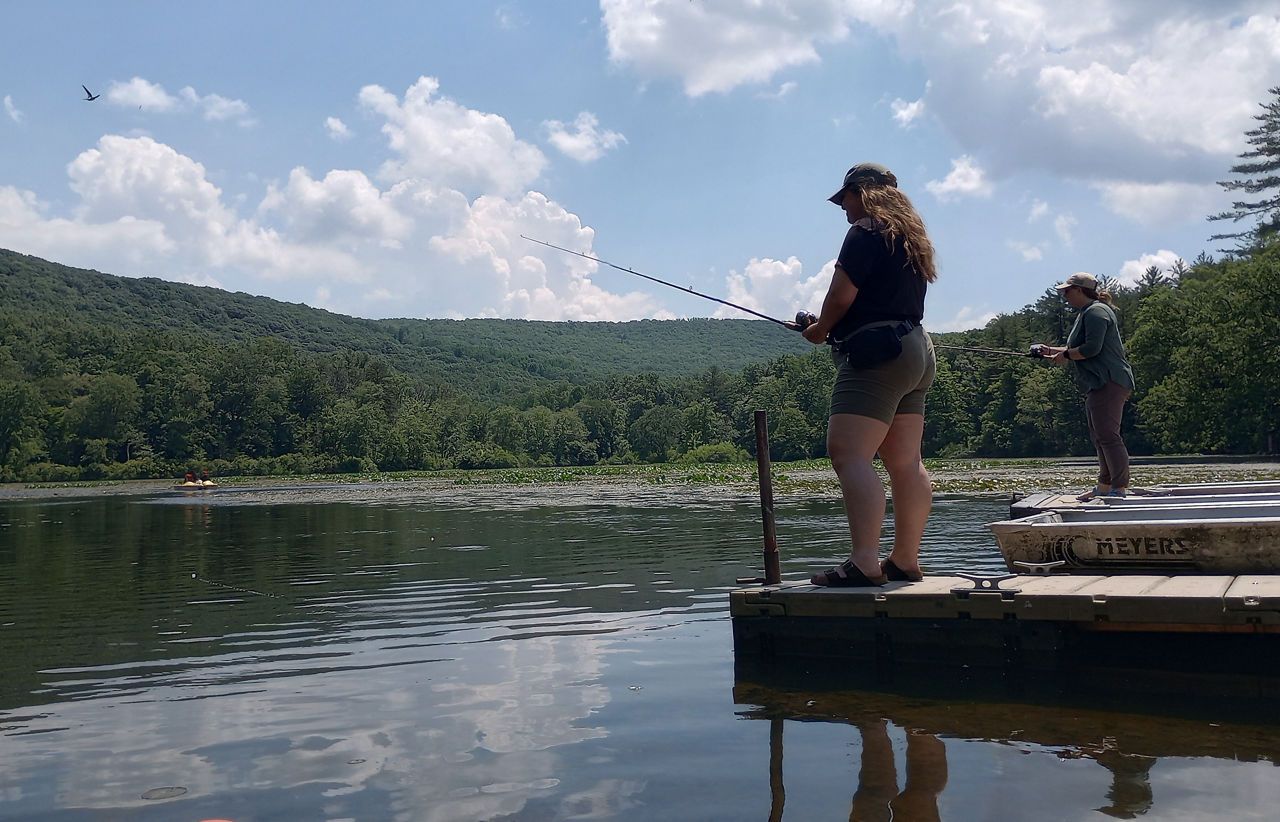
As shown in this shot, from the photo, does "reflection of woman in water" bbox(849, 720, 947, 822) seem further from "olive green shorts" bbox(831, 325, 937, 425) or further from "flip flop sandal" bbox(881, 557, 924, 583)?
"olive green shorts" bbox(831, 325, 937, 425)

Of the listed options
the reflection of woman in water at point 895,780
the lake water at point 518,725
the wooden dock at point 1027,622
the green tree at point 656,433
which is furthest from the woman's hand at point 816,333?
the green tree at point 656,433

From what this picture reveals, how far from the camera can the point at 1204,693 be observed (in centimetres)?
482

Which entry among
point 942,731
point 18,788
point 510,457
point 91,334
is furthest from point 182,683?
point 91,334

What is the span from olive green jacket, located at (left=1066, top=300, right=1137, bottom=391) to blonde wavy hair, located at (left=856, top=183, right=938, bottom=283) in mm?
3389

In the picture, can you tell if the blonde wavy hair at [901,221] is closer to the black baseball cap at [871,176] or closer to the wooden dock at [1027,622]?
the black baseball cap at [871,176]

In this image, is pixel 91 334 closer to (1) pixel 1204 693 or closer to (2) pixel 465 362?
(2) pixel 465 362

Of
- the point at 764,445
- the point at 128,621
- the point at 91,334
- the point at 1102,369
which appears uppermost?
the point at 91,334

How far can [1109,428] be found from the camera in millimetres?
8906

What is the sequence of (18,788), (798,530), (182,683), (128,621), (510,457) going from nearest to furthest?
(18,788), (182,683), (128,621), (798,530), (510,457)

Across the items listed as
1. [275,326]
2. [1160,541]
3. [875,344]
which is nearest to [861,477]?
[875,344]

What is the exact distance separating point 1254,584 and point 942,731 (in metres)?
1.91

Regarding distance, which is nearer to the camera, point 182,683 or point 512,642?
point 182,683

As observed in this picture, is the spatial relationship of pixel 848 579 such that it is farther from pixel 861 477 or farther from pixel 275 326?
pixel 275 326

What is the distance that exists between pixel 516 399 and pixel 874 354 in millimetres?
161831
